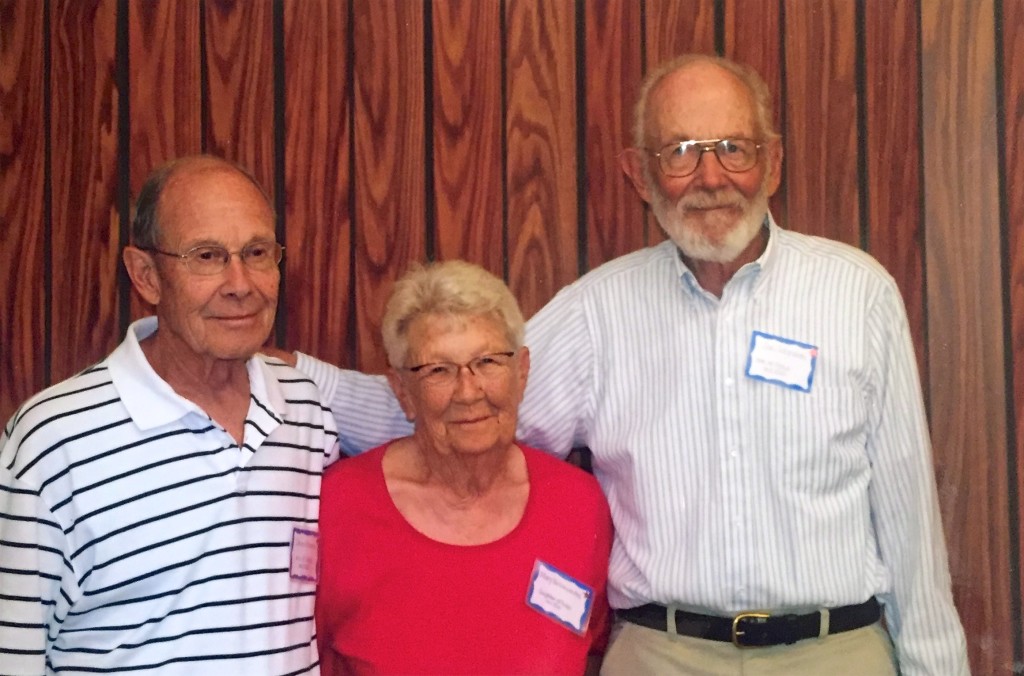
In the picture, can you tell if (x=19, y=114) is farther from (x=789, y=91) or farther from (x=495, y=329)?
(x=789, y=91)

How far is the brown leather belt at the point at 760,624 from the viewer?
1977 millimetres

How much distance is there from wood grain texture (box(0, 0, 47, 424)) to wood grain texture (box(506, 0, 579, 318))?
1.35m

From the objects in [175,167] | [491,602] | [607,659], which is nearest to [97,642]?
[491,602]

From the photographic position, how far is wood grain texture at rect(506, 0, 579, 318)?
8.77 ft

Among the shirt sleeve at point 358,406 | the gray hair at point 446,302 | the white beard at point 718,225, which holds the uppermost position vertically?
the white beard at point 718,225

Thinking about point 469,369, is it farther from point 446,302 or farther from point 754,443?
point 754,443

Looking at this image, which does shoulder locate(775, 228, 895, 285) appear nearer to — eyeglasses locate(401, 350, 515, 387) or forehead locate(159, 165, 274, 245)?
eyeglasses locate(401, 350, 515, 387)

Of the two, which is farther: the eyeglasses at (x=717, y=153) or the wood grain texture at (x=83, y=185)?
the wood grain texture at (x=83, y=185)

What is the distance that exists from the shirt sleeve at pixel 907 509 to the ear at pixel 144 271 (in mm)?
1524

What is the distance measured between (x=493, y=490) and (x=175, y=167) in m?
0.96

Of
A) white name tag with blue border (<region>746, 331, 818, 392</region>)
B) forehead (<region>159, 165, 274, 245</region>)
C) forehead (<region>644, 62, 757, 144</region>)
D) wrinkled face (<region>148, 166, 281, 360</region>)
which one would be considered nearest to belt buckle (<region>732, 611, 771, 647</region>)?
white name tag with blue border (<region>746, 331, 818, 392</region>)

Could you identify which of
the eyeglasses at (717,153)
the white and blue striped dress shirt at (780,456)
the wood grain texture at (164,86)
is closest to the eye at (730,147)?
the eyeglasses at (717,153)

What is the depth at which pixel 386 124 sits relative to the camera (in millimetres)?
2688

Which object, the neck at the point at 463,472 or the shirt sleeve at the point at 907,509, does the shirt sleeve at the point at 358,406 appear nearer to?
the neck at the point at 463,472
